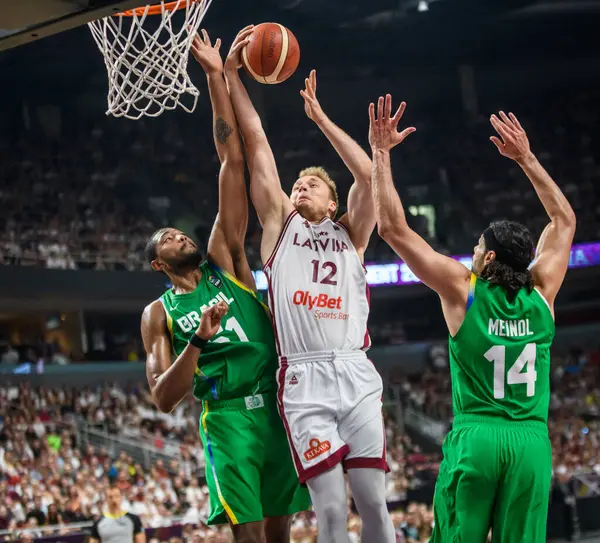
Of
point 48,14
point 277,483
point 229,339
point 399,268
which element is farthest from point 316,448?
point 399,268

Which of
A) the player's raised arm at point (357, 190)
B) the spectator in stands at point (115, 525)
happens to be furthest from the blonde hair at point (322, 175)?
the spectator in stands at point (115, 525)

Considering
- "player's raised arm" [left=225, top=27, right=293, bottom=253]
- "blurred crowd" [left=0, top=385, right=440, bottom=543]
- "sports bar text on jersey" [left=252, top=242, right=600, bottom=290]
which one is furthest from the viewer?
"sports bar text on jersey" [left=252, top=242, right=600, bottom=290]

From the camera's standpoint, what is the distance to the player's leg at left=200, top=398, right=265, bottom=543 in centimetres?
401

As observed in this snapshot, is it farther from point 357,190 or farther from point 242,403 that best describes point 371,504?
point 357,190

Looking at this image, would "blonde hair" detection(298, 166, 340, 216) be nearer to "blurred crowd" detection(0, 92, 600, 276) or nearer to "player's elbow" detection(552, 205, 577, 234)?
"player's elbow" detection(552, 205, 577, 234)

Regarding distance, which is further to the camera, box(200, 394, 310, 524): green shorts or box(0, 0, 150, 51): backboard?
box(200, 394, 310, 524): green shorts

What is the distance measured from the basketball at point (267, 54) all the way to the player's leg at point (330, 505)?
2036 millimetres

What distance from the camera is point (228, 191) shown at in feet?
14.4

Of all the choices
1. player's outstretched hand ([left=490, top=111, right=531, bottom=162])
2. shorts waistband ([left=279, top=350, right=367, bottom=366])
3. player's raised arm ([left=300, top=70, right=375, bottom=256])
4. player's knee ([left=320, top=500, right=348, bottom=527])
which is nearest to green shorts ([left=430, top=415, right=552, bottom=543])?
player's knee ([left=320, top=500, right=348, bottom=527])

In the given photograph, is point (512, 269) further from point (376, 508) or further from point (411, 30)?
point (411, 30)

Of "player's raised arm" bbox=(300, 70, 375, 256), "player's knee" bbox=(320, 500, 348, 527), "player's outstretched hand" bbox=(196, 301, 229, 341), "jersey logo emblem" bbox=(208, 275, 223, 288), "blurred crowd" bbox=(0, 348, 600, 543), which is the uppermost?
"player's raised arm" bbox=(300, 70, 375, 256)

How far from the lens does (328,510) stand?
3.84 meters

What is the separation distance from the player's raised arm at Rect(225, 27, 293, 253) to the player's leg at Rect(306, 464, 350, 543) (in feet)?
3.64

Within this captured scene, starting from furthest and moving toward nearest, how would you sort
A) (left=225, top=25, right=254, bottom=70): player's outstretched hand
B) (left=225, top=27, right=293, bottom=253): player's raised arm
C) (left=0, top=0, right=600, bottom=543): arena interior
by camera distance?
1. (left=0, top=0, right=600, bottom=543): arena interior
2. (left=225, top=25, right=254, bottom=70): player's outstretched hand
3. (left=225, top=27, right=293, bottom=253): player's raised arm
